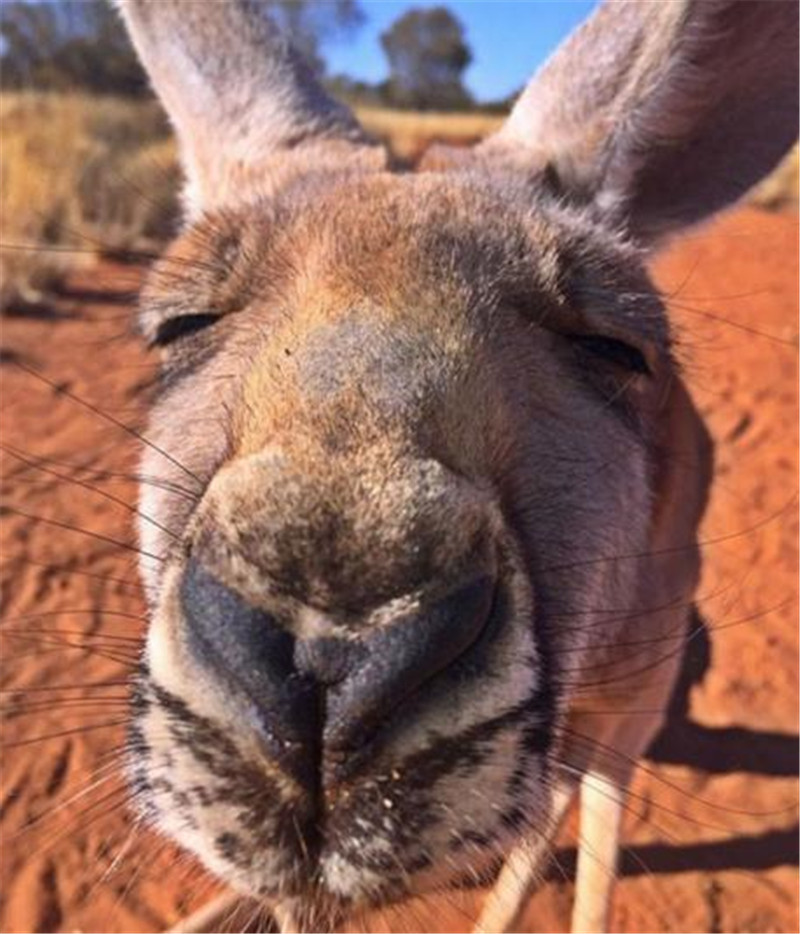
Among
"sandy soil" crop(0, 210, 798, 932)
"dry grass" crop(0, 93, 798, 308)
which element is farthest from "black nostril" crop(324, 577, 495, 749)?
"dry grass" crop(0, 93, 798, 308)

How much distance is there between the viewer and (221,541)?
1967 mm

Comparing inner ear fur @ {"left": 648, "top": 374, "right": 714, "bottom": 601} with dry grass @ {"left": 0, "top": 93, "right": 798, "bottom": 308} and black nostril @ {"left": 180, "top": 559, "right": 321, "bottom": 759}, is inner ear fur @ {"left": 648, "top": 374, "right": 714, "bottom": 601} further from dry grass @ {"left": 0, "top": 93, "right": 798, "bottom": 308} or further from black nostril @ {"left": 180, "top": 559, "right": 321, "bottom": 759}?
dry grass @ {"left": 0, "top": 93, "right": 798, "bottom": 308}

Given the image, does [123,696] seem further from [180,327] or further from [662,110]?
[662,110]

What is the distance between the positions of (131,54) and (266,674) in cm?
523

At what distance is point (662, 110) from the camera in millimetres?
3738

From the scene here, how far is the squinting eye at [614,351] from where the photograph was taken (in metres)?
3.05

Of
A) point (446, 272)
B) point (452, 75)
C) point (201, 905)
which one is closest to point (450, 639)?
point (446, 272)

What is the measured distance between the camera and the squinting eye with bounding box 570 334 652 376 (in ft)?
10.00

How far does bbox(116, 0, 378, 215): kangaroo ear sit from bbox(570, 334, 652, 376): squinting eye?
1.43 meters

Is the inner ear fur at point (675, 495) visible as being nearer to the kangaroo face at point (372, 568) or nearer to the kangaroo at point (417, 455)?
the kangaroo at point (417, 455)

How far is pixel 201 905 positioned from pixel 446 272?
10.9ft

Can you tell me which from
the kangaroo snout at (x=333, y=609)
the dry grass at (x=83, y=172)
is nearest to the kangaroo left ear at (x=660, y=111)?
the kangaroo snout at (x=333, y=609)

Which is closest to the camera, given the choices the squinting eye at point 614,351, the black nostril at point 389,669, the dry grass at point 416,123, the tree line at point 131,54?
the black nostril at point 389,669

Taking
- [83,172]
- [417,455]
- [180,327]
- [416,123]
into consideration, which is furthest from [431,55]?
[417,455]
